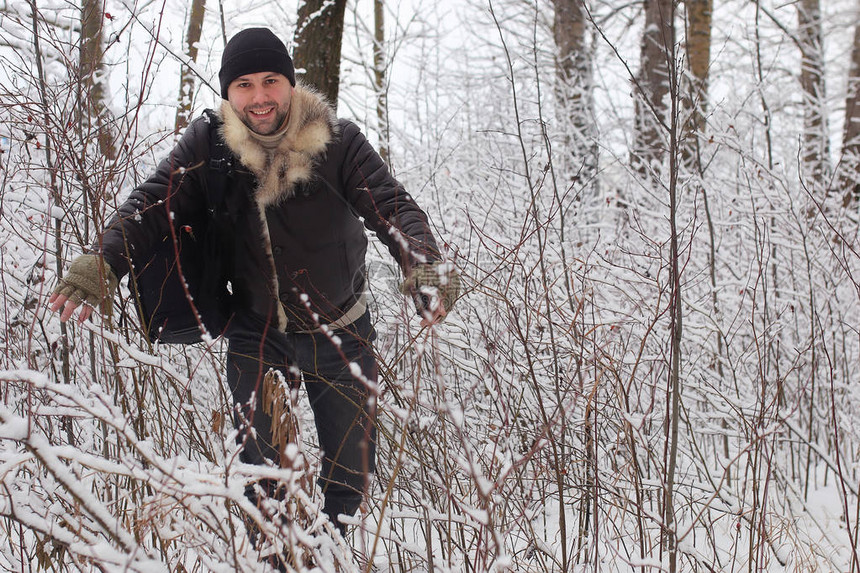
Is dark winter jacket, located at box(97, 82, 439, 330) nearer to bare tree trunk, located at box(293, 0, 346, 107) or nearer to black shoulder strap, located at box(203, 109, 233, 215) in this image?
black shoulder strap, located at box(203, 109, 233, 215)

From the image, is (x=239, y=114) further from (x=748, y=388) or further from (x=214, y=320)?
(x=748, y=388)

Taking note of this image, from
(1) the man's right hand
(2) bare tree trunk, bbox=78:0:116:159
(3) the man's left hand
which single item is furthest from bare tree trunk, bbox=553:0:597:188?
(1) the man's right hand

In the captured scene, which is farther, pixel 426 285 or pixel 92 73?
pixel 92 73

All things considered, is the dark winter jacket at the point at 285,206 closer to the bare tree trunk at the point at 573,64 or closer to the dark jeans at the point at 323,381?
the dark jeans at the point at 323,381

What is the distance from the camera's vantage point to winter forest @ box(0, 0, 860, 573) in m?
1.63

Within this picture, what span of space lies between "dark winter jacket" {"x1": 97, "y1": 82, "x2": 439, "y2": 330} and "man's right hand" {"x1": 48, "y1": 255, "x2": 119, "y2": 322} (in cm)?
30

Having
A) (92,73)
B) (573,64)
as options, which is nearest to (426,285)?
(92,73)

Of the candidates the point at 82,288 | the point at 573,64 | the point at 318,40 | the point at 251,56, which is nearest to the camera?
the point at 82,288

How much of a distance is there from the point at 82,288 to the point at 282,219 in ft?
2.19

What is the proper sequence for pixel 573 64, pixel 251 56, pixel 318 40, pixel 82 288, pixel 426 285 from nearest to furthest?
pixel 426 285 < pixel 82 288 < pixel 251 56 < pixel 318 40 < pixel 573 64

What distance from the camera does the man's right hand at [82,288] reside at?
1933 millimetres

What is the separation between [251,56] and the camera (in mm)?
2291

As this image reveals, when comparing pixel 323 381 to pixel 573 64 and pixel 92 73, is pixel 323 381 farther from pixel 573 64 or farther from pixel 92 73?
pixel 573 64

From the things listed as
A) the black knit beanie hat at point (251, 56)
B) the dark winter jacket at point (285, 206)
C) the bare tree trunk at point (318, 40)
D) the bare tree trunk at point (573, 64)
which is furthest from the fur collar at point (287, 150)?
the bare tree trunk at point (573, 64)
